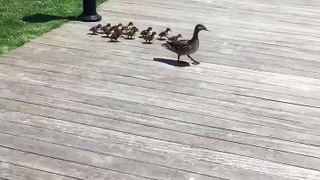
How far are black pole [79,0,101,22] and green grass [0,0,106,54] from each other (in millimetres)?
226

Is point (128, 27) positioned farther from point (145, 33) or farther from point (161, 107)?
point (161, 107)

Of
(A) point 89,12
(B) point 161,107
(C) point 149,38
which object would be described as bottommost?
(B) point 161,107

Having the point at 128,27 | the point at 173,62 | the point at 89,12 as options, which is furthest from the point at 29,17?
the point at 173,62

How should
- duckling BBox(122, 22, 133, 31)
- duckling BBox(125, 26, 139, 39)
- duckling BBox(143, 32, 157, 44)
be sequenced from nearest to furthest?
duckling BBox(143, 32, 157, 44)
duckling BBox(125, 26, 139, 39)
duckling BBox(122, 22, 133, 31)

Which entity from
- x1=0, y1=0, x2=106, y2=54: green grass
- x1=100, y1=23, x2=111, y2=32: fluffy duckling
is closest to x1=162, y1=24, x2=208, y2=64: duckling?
x1=100, y1=23, x2=111, y2=32: fluffy duckling

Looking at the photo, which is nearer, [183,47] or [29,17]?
[183,47]

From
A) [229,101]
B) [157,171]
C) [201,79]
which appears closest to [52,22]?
[201,79]

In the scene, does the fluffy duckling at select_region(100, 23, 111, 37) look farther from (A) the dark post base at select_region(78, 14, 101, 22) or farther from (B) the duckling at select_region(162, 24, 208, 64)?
(B) the duckling at select_region(162, 24, 208, 64)

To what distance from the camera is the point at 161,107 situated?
4750 mm

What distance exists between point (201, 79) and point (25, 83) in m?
1.62

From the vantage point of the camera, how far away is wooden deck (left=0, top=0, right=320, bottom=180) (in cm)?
384

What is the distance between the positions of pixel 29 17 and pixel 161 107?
2.95 meters

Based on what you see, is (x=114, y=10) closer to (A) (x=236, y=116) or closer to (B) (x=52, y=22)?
(B) (x=52, y=22)

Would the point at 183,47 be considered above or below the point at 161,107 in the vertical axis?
above
